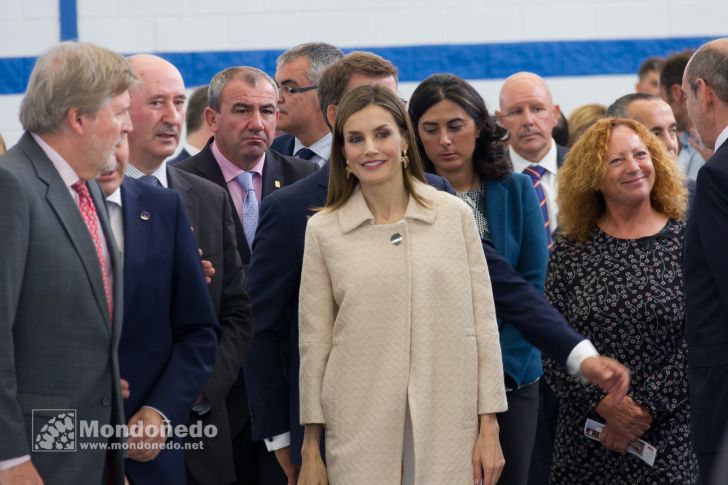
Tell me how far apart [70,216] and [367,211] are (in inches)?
29.1

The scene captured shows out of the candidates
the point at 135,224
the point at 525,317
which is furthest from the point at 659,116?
the point at 135,224

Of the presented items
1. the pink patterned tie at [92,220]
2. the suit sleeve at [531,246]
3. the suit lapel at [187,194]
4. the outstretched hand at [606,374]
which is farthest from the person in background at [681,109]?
the pink patterned tie at [92,220]

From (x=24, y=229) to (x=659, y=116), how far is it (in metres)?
3.14

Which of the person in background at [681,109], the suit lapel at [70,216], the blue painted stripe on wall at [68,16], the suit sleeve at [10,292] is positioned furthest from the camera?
the blue painted stripe on wall at [68,16]

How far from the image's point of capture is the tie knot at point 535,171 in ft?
16.5

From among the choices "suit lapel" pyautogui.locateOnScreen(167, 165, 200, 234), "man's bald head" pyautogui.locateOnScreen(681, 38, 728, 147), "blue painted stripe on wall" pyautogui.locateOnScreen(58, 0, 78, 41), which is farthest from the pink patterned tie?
"blue painted stripe on wall" pyautogui.locateOnScreen(58, 0, 78, 41)

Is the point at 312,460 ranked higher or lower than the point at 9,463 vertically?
lower

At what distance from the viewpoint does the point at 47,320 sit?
8.01ft

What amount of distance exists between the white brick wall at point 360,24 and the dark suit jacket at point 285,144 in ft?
5.53

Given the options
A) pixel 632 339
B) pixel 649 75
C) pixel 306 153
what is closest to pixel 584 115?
pixel 649 75

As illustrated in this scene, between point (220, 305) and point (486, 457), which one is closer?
point (486, 457)

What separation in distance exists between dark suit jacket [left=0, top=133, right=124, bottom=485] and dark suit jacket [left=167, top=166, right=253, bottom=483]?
0.66 meters

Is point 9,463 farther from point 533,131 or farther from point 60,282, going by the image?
point 533,131

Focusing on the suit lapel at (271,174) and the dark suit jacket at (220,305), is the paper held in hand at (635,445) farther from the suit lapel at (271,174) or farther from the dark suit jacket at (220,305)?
the suit lapel at (271,174)
